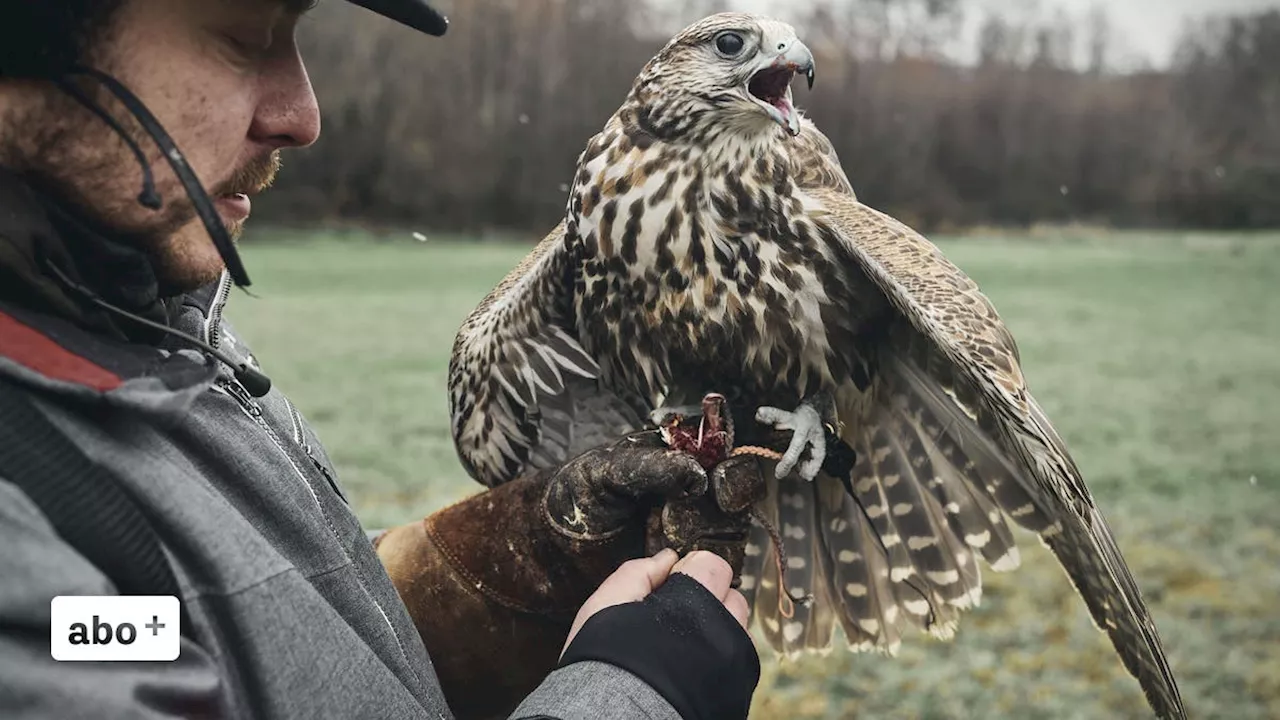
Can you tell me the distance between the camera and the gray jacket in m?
0.79

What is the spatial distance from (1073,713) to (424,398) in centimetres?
674

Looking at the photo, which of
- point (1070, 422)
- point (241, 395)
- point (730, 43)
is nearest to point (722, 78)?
point (730, 43)

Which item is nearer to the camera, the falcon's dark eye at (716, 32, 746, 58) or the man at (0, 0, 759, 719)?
the man at (0, 0, 759, 719)

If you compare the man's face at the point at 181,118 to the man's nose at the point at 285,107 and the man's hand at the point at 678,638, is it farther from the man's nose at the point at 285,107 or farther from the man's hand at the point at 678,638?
the man's hand at the point at 678,638

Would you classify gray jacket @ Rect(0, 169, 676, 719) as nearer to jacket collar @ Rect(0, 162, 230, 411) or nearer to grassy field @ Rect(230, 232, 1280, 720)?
jacket collar @ Rect(0, 162, 230, 411)

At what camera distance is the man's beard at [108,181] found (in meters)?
0.95

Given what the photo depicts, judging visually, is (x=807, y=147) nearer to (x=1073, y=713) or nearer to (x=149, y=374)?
(x=149, y=374)

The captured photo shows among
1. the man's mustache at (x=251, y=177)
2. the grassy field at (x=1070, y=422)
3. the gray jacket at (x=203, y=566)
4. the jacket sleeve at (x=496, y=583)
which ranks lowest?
the grassy field at (x=1070, y=422)

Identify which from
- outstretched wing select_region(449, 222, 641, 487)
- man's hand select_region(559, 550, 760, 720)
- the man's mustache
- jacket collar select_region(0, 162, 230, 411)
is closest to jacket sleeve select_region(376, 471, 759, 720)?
outstretched wing select_region(449, 222, 641, 487)

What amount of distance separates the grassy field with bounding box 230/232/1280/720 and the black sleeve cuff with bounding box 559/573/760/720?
2.62 metres

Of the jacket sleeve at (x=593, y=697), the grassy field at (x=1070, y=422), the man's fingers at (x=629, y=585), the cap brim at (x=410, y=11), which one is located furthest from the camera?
the grassy field at (x=1070, y=422)

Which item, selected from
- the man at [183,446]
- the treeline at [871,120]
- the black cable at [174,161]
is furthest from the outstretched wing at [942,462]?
the treeline at [871,120]

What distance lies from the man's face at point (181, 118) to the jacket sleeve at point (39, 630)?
326mm

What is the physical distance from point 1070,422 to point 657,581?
8.19 metres
